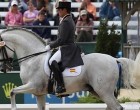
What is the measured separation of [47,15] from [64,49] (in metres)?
7.63

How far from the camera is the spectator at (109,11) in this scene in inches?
754

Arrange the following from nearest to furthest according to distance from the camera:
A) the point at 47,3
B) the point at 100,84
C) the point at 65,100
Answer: the point at 100,84 → the point at 65,100 → the point at 47,3

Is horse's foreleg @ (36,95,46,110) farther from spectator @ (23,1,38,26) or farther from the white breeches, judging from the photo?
spectator @ (23,1,38,26)

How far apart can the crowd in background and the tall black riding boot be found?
6168mm

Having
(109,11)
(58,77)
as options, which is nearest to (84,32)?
(109,11)

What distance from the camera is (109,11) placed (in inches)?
754

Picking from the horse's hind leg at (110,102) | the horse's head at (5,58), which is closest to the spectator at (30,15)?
the horse's head at (5,58)

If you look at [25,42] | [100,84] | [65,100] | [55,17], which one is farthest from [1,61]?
[55,17]

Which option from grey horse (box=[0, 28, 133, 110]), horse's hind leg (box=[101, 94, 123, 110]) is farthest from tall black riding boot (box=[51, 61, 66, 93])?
horse's hind leg (box=[101, 94, 123, 110])

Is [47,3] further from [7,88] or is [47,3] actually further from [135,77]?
[135,77]

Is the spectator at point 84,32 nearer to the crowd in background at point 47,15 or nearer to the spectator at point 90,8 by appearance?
the crowd in background at point 47,15

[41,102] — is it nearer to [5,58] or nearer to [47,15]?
[5,58]

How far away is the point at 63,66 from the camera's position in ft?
38.0

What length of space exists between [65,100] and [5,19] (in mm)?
3494
